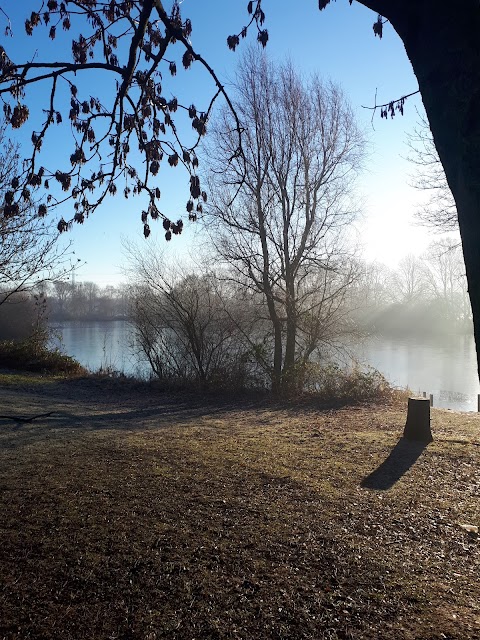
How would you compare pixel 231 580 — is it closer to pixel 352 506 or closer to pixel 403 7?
pixel 352 506

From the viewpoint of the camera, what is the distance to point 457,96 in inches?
83.2

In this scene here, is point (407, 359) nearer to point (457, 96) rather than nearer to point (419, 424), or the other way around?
point (419, 424)

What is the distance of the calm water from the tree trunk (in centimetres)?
1206

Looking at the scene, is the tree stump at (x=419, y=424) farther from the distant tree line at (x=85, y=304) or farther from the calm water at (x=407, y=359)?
the distant tree line at (x=85, y=304)

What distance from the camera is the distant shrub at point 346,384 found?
11.8 meters

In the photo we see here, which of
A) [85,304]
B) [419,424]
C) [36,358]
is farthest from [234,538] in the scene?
[85,304]

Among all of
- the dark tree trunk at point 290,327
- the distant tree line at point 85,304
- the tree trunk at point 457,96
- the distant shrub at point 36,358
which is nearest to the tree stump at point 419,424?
the tree trunk at point 457,96

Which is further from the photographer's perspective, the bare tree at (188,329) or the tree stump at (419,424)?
the bare tree at (188,329)

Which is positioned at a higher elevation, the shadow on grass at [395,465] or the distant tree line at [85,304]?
the distant tree line at [85,304]

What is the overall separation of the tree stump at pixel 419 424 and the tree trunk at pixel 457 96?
5204 mm

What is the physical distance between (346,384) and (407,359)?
1328cm

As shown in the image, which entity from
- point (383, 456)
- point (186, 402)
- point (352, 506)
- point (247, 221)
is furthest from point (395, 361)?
point (352, 506)

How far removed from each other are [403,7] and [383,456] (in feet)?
16.0

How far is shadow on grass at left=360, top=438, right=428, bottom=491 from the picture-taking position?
485 centimetres
